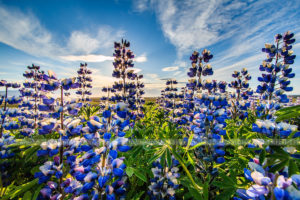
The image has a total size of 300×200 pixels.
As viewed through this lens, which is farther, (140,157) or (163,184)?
(140,157)

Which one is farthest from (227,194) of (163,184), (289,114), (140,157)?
(140,157)

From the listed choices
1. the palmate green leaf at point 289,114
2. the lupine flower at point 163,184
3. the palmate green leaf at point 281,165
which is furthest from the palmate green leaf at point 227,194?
the palmate green leaf at point 289,114

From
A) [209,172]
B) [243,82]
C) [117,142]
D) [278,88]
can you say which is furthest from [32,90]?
[243,82]

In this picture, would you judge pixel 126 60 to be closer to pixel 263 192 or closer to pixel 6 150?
pixel 6 150

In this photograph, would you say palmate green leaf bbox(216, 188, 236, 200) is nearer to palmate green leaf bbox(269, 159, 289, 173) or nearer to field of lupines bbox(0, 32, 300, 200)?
field of lupines bbox(0, 32, 300, 200)

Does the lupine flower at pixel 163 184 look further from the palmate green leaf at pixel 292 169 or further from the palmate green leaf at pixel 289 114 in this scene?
the palmate green leaf at pixel 289 114

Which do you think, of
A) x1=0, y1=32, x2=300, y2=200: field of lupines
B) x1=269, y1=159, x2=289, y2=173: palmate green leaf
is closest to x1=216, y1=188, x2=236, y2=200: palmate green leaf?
x1=0, y1=32, x2=300, y2=200: field of lupines

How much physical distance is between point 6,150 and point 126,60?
13.4 feet

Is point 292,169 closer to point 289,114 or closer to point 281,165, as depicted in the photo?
point 281,165

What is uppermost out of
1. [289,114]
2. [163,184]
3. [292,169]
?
[289,114]

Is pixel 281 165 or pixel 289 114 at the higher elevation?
pixel 289 114

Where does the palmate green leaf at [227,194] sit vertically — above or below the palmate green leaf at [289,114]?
below

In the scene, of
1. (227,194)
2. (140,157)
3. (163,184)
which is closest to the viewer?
(227,194)

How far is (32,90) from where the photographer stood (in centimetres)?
476
